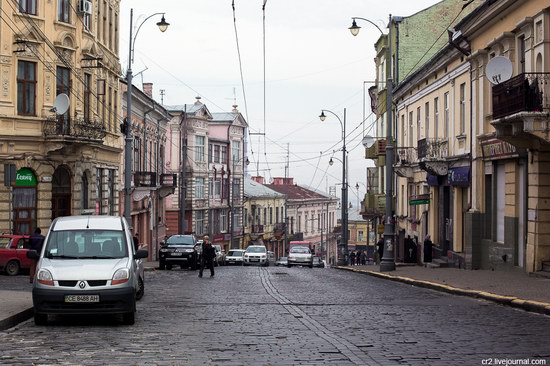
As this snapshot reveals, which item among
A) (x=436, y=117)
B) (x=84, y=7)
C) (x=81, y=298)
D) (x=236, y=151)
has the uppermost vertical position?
(x=84, y=7)

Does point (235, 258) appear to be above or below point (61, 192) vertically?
below

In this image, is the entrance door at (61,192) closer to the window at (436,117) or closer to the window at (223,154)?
the window at (436,117)

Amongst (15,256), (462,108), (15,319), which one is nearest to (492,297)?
(15,319)

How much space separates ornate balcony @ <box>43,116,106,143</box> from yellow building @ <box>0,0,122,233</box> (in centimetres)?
4

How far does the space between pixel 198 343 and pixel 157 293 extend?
10.6 metres

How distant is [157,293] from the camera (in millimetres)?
23094

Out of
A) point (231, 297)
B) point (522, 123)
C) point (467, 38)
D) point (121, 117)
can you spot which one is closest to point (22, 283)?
point (231, 297)

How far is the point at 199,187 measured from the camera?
81.0 meters

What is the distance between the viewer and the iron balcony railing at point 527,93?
23328mm

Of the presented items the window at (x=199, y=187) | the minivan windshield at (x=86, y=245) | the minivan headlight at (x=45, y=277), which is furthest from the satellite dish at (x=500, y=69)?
the window at (x=199, y=187)

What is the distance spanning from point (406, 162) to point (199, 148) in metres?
38.8

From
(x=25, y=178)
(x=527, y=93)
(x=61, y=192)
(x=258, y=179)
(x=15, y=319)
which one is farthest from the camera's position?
(x=258, y=179)

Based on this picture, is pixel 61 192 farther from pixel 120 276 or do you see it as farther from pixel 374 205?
pixel 120 276

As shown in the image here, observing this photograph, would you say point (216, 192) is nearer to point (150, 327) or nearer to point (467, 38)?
point (467, 38)
